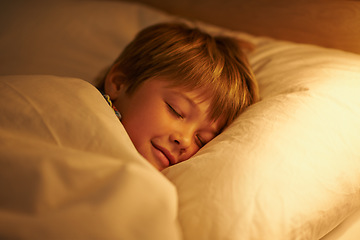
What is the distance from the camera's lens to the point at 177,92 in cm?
80

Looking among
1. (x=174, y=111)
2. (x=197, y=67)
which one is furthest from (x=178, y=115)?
(x=197, y=67)

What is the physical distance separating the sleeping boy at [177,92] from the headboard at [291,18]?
287 millimetres

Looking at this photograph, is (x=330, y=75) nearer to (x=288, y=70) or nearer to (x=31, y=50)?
(x=288, y=70)

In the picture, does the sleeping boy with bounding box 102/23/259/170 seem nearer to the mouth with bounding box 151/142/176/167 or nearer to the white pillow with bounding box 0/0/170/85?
the mouth with bounding box 151/142/176/167

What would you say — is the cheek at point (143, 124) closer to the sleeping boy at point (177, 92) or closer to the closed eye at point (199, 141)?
the sleeping boy at point (177, 92)

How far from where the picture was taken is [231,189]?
513mm

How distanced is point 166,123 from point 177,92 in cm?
9

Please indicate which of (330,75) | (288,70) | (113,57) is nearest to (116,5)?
(113,57)

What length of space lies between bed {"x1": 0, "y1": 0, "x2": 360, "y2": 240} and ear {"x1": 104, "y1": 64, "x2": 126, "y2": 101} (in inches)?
9.8

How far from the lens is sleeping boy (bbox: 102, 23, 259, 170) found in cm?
76

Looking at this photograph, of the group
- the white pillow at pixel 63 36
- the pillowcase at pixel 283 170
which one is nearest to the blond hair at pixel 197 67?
the pillowcase at pixel 283 170

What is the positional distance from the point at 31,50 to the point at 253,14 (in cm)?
82

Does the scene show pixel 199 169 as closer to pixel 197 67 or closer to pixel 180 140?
pixel 180 140

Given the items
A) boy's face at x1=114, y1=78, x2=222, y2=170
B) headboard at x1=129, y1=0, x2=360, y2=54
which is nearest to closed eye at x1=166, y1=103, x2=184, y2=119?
boy's face at x1=114, y1=78, x2=222, y2=170
